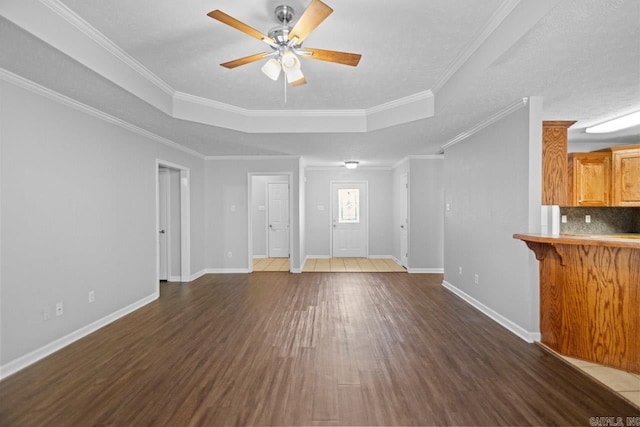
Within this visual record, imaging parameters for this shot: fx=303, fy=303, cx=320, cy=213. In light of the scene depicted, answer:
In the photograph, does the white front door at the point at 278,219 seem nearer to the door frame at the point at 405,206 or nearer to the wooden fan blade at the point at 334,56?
the door frame at the point at 405,206

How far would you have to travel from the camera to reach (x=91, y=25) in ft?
7.69

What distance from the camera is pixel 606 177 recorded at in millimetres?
4691

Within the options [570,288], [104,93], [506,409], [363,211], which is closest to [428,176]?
[363,211]

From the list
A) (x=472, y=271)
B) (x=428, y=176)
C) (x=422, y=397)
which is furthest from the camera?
(x=428, y=176)

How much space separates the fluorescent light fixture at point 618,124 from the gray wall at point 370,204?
4452mm

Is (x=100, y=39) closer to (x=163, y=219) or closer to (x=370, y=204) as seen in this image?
(x=163, y=219)

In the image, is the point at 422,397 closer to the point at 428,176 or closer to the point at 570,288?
the point at 570,288

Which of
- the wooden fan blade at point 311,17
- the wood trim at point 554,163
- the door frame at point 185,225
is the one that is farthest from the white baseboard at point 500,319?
the door frame at point 185,225

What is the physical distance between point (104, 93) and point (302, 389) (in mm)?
3275

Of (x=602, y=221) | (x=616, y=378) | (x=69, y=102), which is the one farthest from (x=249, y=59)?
(x=602, y=221)

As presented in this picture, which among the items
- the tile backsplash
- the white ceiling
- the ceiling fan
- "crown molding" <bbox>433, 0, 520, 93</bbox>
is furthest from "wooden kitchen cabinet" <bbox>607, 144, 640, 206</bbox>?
the ceiling fan

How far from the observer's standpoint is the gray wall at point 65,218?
2.58 meters

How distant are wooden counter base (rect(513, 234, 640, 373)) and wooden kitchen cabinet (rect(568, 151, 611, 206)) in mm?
2622

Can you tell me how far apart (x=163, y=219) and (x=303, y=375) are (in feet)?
14.6
